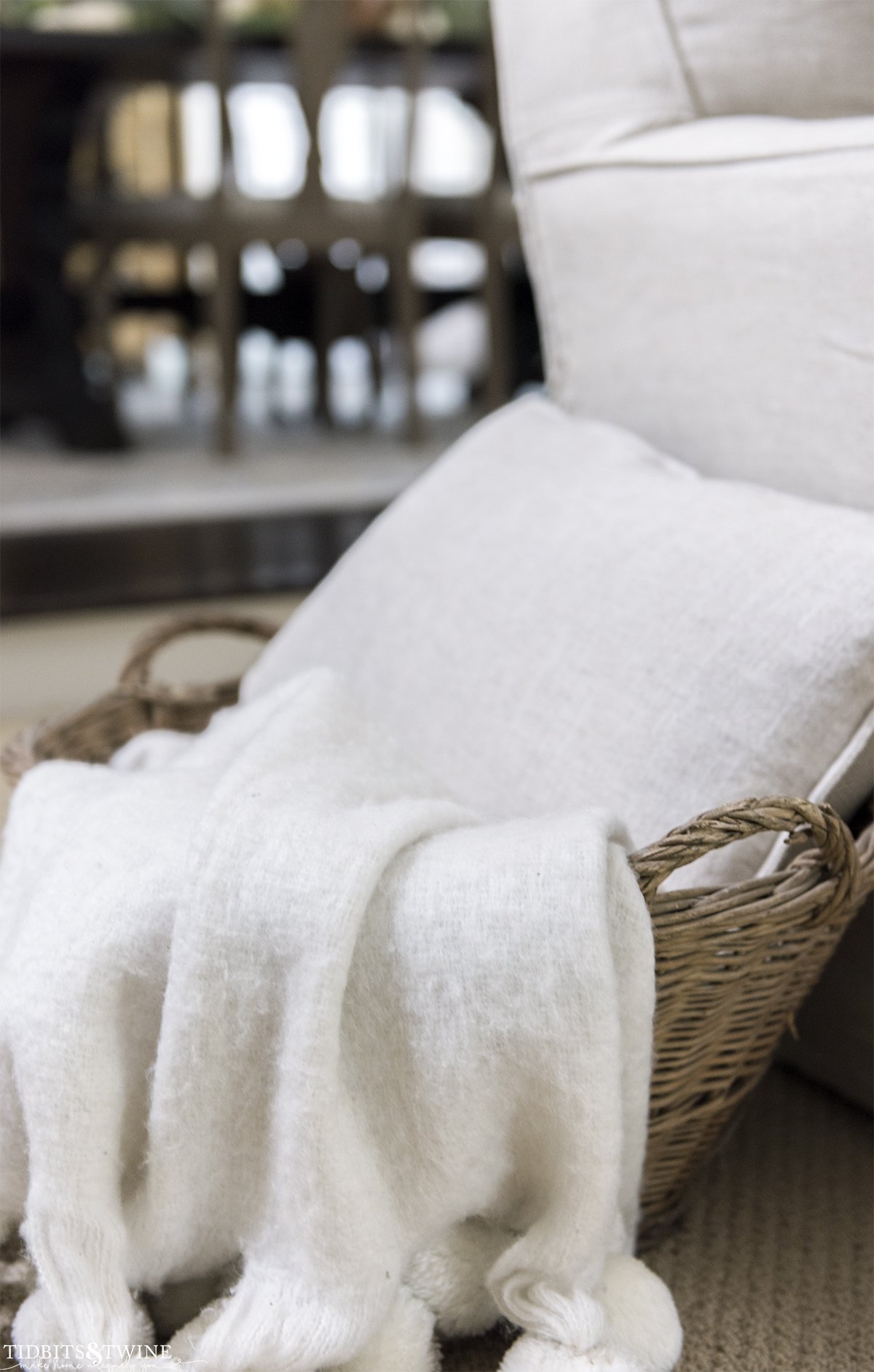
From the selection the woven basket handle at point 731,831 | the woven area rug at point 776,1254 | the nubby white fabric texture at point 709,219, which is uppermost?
the nubby white fabric texture at point 709,219

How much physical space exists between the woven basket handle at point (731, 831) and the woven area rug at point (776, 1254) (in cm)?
26

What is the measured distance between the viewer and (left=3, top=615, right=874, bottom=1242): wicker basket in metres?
0.60

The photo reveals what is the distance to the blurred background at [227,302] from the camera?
193cm

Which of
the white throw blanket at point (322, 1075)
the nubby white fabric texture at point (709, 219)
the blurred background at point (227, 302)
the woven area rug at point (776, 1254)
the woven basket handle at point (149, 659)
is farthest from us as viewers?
the blurred background at point (227, 302)

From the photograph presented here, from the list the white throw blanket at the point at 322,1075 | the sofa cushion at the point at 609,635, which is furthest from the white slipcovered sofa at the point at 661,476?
the white throw blanket at the point at 322,1075

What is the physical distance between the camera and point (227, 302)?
8.38 ft

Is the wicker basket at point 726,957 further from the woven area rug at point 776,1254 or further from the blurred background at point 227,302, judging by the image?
the blurred background at point 227,302

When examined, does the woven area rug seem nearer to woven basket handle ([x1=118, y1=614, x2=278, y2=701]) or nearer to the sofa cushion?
the sofa cushion

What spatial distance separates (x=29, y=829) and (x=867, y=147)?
638 millimetres

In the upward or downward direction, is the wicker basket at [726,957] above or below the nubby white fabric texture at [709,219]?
below

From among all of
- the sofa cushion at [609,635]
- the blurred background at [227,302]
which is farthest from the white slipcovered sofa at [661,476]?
the blurred background at [227,302]

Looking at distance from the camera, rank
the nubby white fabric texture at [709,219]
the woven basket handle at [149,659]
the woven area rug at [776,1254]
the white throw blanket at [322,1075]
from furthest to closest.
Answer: the woven basket handle at [149,659]
the nubby white fabric texture at [709,219]
the woven area rug at [776,1254]
the white throw blanket at [322,1075]

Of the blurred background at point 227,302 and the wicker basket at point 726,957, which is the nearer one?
the wicker basket at point 726,957

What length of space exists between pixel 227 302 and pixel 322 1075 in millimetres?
2219
